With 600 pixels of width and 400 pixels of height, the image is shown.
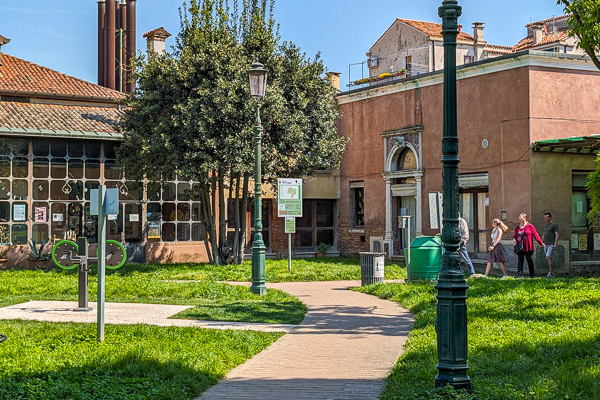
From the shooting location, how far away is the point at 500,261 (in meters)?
20.2

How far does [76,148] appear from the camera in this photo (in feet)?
81.9

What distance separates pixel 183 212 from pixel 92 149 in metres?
3.78

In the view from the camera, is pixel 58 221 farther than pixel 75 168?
No

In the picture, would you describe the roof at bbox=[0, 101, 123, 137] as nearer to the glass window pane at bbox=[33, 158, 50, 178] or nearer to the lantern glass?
the glass window pane at bbox=[33, 158, 50, 178]

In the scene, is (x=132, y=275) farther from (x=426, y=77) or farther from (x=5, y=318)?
(x=426, y=77)

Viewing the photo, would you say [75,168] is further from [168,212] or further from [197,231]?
[197,231]

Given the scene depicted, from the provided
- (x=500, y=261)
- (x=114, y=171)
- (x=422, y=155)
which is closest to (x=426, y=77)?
(x=422, y=155)

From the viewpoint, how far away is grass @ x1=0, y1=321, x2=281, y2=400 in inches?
294

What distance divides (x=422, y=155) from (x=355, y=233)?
16.2 feet

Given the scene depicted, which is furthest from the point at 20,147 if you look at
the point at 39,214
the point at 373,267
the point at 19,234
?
the point at 373,267

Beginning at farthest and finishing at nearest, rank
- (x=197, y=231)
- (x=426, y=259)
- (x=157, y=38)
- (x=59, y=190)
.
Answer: (x=157, y=38) → (x=197, y=231) → (x=59, y=190) → (x=426, y=259)

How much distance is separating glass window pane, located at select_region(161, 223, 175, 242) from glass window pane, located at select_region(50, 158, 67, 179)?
3.83 meters

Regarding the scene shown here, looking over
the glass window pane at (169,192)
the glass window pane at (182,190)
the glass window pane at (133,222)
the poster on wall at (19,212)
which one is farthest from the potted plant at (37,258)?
the glass window pane at (182,190)

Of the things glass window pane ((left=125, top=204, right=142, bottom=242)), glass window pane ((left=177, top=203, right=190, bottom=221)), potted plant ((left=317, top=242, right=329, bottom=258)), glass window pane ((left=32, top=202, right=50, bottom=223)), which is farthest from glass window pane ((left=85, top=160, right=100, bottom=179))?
potted plant ((left=317, top=242, right=329, bottom=258))
